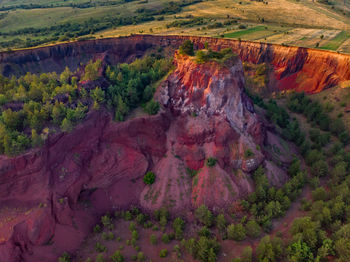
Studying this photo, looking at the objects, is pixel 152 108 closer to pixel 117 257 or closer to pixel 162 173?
pixel 162 173

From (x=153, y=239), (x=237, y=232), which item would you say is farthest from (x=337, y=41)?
(x=153, y=239)

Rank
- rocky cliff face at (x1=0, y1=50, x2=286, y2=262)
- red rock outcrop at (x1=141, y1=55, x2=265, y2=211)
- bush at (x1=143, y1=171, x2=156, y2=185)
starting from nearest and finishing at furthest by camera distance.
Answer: rocky cliff face at (x1=0, y1=50, x2=286, y2=262), red rock outcrop at (x1=141, y1=55, x2=265, y2=211), bush at (x1=143, y1=171, x2=156, y2=185)

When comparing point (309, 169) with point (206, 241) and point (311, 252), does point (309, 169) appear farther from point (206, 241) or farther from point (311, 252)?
point (206, 241)

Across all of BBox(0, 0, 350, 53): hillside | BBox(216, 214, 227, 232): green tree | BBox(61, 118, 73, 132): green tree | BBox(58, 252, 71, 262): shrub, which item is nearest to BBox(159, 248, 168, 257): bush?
BBox(216, 214, 227, 232): green tree

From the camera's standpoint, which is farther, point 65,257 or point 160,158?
point 160,158

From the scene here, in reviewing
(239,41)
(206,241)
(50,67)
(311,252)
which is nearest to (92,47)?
(50,67)

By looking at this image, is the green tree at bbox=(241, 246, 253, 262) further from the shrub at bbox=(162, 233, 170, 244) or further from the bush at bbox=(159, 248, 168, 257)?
the shrub at bbox=(162, 233, 170, 244)

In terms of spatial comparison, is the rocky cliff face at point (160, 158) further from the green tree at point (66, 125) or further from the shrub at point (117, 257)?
the shrub at point (117, 257)
